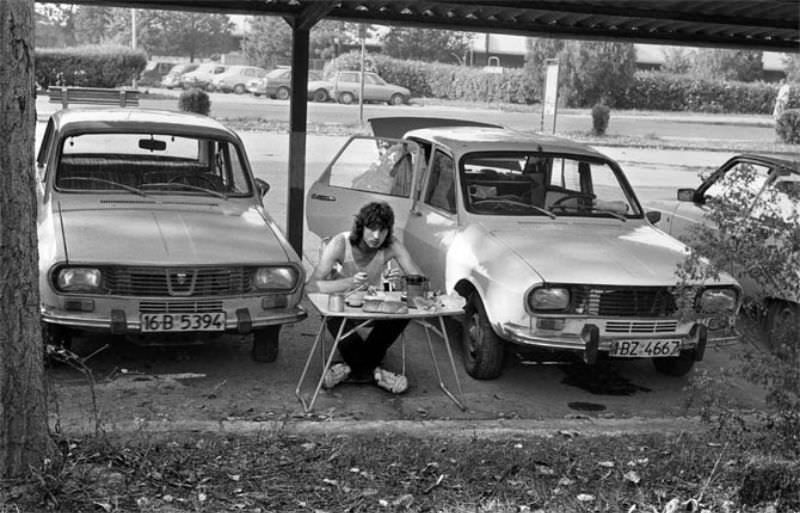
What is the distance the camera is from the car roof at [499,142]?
8.23 meters

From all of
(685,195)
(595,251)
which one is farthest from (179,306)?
(685,195)

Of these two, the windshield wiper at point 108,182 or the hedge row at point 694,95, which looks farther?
the hedge row at point 694,95

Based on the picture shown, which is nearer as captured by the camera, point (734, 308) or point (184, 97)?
point (734, 308)

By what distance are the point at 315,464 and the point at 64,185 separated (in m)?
3.86

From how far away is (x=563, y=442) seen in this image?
540 centimetres

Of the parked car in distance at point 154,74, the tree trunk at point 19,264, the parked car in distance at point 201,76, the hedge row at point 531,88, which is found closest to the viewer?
the tree trunk at point 19,264

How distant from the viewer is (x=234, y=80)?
1864 inches

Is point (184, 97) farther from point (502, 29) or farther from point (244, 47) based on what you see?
point (244, 47)

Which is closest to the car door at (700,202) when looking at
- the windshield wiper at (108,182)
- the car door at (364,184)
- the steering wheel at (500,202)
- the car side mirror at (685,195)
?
the car side mirror at (685,195)

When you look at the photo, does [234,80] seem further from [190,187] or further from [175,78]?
[190,187]

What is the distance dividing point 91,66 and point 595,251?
3770 centimetres

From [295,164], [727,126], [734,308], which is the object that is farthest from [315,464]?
[727,126]

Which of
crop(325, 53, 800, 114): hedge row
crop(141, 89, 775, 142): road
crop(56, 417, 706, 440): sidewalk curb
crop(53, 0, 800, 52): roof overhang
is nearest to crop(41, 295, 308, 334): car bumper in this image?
crop(56, 417, 706, 440): sidewalk curb

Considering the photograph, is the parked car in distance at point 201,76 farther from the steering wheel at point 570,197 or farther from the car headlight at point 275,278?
the car headlight at point 275,278
